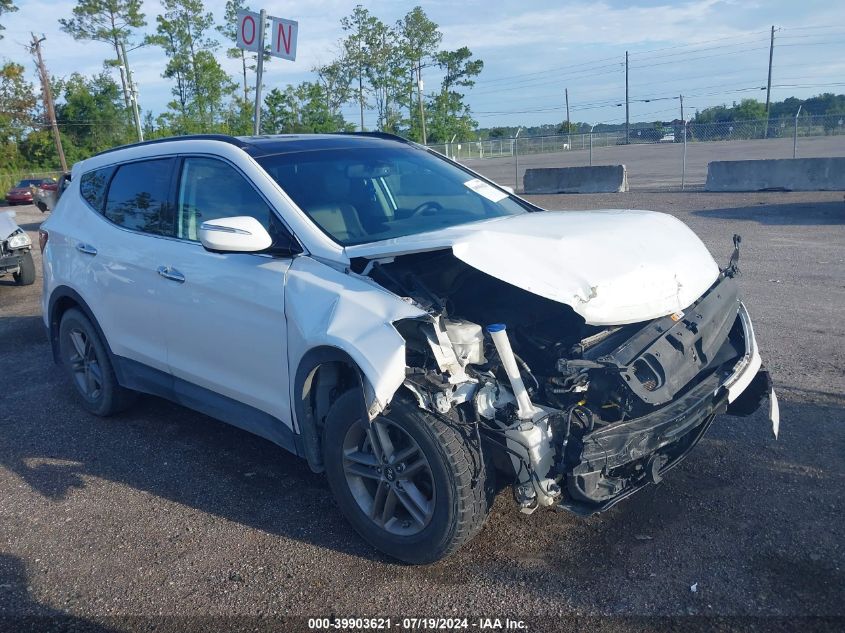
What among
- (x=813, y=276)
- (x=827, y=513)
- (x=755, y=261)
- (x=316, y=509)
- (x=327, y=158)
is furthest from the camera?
(x=755, y=261)

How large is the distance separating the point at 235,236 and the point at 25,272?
376 inches

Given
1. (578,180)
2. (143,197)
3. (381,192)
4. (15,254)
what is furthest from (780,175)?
(143,197)

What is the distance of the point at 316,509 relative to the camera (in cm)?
412

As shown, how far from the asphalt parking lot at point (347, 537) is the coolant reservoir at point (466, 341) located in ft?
3.18

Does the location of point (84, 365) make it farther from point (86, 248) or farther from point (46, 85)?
point (46, 85)

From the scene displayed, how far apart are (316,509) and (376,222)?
5.27 feet

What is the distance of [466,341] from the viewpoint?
133 inches

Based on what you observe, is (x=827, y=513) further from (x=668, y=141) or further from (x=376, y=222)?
(x=668, y=141)

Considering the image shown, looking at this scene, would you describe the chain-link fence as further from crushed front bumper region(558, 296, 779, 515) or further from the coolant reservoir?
the coolant reservoir

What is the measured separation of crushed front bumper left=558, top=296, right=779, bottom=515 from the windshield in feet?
5.30

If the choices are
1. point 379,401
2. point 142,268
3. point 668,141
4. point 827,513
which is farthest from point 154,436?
point 668,141

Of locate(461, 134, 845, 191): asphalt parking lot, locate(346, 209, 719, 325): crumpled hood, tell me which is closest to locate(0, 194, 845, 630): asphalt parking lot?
locate(346, 209, 719, 325): crumpled hood

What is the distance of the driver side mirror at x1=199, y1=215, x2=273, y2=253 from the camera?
3750 millimetres

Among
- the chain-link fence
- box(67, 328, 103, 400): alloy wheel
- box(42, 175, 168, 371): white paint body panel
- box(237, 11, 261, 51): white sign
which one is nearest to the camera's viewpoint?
box(42, 175, 168, 371): white paint body panel
